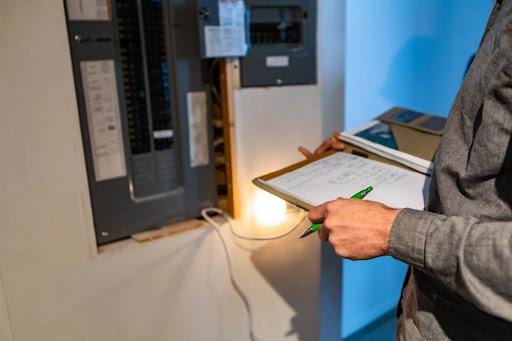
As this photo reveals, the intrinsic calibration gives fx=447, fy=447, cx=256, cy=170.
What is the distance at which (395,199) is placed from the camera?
77 cm

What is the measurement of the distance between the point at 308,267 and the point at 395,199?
645 millimetres

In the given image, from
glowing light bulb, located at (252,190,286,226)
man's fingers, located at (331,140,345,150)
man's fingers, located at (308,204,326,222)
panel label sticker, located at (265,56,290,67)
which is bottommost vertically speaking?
glowing light bulb, located at (252,190,286,226)

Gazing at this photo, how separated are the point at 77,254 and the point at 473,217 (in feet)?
2.73

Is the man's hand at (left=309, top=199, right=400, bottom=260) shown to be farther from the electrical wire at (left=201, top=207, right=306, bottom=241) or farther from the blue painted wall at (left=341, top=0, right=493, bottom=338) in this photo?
the blue painted wall at (left=341, top=0, right=493, bottom=338)

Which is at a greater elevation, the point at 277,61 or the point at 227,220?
the point at 277,61

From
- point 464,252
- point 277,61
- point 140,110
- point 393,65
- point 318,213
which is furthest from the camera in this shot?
point 393,65

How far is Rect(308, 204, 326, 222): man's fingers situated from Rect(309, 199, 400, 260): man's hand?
20 mm

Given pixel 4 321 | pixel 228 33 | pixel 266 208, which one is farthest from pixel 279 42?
pixel 4 321

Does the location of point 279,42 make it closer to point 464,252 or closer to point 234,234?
point 234,234

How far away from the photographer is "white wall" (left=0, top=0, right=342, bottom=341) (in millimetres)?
888

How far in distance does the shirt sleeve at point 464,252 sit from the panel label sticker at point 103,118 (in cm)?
69

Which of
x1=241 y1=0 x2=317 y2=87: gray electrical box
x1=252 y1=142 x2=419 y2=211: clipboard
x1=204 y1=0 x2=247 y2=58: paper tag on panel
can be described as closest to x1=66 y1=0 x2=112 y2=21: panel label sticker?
x1=204 y1=0 x2=247 y2=58: paper tag on panel

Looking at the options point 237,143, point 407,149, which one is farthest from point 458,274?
point 237,143

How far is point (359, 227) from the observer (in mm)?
629
